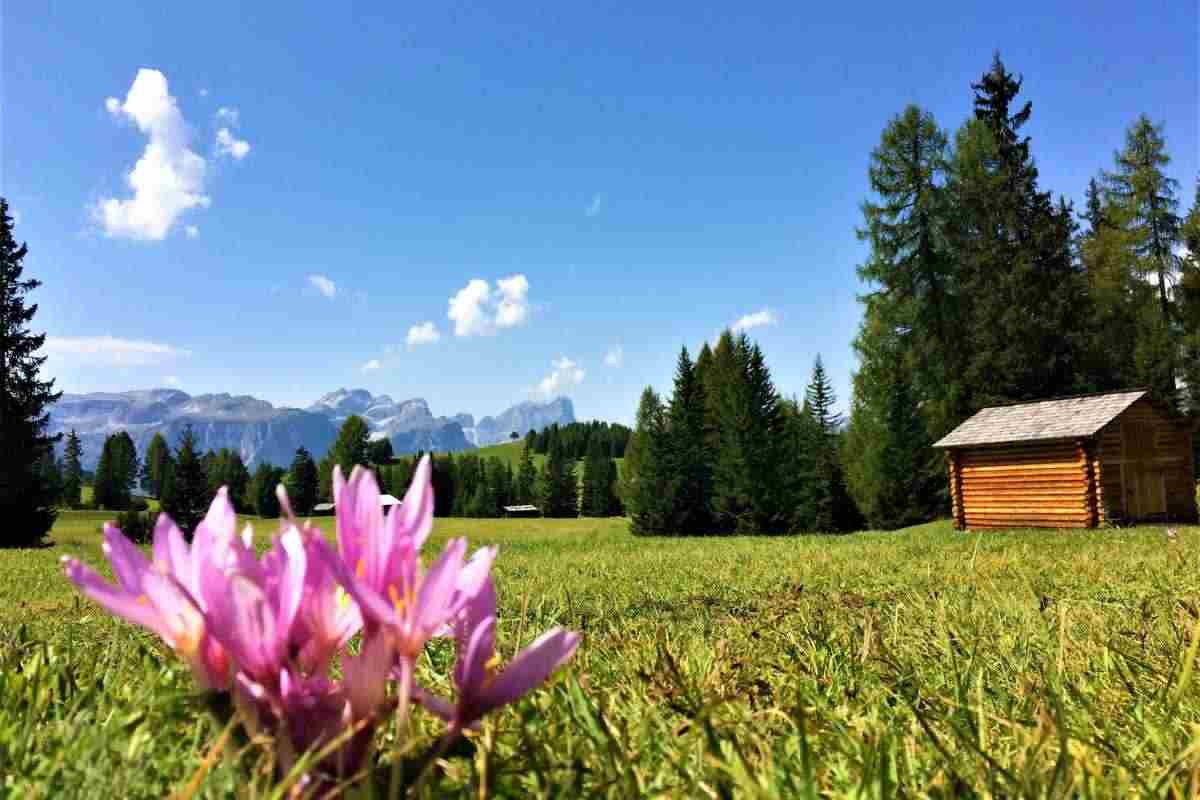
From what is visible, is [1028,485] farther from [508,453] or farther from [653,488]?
[508,453]

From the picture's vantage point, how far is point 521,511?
122m

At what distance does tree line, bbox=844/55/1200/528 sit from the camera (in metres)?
38.9

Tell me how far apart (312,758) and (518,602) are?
557cm

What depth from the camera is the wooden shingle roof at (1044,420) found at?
82.0 ft

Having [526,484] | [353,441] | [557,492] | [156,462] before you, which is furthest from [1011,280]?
[156,462]

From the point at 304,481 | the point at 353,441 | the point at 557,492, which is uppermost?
the point at 353,441

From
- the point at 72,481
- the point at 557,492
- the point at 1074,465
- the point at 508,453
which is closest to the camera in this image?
the point at 1074,465

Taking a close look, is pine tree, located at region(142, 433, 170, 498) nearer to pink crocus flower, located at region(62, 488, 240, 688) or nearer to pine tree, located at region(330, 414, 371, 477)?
pine tree, located at region(330, 414, 371, 477)

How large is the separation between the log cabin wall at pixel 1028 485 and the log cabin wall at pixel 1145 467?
0.59 metres

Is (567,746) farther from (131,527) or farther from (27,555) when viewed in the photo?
(131,527)

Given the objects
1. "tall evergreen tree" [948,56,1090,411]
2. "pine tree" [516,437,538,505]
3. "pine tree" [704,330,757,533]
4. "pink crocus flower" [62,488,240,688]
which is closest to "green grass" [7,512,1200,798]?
"pink crocus flower" [62,488,240,688]

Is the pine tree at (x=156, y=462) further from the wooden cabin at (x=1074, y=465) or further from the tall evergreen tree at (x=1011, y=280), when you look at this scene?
the wooden cabin at (x=1074, y=465)

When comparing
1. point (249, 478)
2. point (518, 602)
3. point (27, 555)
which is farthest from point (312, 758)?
point (249, 478)

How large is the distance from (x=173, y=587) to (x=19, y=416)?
54.0 metres
